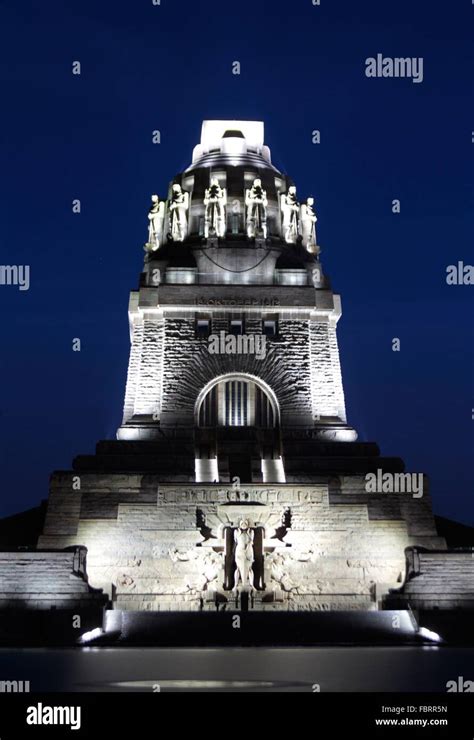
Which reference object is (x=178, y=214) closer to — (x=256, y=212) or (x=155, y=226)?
(x=155, y=226)

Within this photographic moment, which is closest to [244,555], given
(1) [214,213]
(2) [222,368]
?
(2) [222,368]

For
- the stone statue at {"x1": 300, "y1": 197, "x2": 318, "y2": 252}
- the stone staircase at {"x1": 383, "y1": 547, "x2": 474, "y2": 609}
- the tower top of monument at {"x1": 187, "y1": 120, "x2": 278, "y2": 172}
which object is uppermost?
the tower top of monument at {"x1": 187, "y1": 120, "x2": 278, "y2": 172}

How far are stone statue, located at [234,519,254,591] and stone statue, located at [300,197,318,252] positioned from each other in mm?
17600

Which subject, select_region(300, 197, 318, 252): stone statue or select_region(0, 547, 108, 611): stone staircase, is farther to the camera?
select_region(300, 197, 318, 252): stone statue

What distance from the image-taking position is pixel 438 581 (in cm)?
2558

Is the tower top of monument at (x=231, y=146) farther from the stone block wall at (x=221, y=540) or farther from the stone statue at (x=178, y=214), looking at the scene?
the stone block wall at (x=221, y=540)

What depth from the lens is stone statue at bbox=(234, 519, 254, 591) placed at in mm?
25781

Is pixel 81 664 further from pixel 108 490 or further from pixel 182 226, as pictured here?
pixel 182 226

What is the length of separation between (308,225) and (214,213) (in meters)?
4.58

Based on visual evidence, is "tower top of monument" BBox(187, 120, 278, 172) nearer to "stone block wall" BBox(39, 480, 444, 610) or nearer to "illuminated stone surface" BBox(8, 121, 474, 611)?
"illuminated stone surface" BBox(8, 121, 474, 611)

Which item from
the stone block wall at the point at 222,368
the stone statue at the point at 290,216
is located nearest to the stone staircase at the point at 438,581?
the stone block wall at the point at 222,368

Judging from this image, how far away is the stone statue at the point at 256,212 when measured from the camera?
38.8m

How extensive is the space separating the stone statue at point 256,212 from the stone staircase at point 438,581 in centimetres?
1771

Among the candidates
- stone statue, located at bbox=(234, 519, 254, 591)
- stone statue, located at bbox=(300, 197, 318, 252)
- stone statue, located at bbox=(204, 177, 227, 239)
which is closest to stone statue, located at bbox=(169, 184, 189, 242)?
stone statue, located at bbox=(204, 177, 227, 239)
